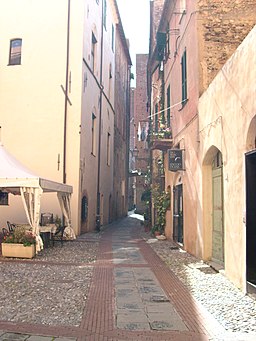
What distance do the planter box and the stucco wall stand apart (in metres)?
5.02

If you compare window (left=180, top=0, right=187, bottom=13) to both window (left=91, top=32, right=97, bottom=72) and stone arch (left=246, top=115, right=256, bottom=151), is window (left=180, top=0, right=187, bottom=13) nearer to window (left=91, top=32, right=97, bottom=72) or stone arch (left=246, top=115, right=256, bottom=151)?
stone arch (left=246, top=115, right=256, bottom=151)

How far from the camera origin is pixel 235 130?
6.73m

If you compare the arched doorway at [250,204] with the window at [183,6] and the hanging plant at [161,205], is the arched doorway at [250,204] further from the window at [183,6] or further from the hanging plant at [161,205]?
the hanging plant at [161,205]

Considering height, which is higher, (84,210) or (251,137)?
(251,137)

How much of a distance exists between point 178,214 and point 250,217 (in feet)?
23.3

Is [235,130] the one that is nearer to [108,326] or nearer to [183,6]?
[108,326]

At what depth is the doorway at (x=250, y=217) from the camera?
5867mm

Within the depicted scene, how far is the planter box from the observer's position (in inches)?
380

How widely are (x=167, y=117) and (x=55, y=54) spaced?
5.57 metres

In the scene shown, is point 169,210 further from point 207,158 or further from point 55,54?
point 55,54

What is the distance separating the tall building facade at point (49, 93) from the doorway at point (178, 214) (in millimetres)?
4034

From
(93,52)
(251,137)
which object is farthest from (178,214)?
(93,52)

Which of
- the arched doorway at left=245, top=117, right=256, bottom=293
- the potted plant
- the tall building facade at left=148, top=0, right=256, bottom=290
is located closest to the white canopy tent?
the potted plant

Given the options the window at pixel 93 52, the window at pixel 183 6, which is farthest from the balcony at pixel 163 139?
the window at pixel 93 52
